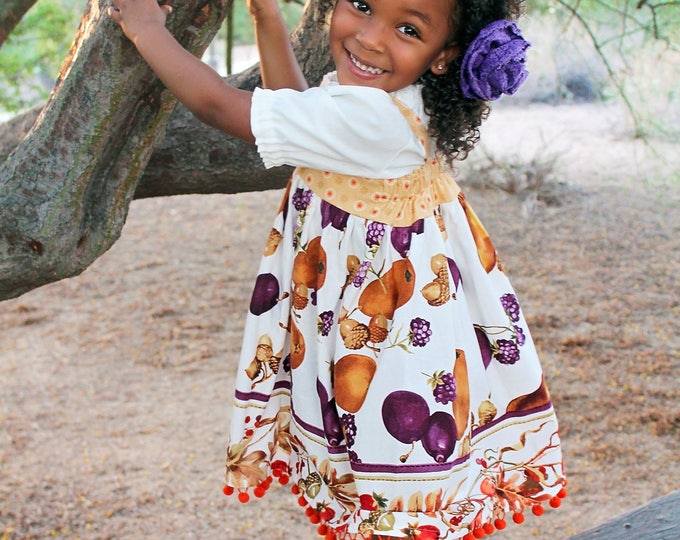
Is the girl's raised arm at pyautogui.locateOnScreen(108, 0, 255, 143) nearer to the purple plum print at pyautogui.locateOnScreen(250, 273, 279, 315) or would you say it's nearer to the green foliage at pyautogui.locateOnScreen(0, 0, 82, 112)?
the purple plum print at pyautogui.locateOnScreen(250, 273, 279, 315)

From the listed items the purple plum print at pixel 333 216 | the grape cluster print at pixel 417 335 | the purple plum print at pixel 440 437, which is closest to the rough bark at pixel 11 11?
the purple plum print at pixel 333 216

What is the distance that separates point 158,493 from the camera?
309 centimetres

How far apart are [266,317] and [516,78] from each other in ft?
1.97

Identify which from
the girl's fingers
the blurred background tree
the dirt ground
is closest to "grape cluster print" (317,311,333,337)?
the girl's fingers

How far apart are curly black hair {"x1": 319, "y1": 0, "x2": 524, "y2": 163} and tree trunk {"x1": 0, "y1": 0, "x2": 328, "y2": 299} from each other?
0.37 meters

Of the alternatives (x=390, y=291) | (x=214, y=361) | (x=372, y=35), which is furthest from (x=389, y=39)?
(x=214, y=361)

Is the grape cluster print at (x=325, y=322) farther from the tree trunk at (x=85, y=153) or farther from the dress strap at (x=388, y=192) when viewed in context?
the tree trunk at (x=85, y=153)

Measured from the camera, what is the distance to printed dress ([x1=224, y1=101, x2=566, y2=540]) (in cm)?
146

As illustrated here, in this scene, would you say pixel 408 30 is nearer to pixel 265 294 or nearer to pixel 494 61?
pixel 494 61

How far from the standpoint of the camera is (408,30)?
1.37 metres

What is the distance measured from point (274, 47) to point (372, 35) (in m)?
0.28

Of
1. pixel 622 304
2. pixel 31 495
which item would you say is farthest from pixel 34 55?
pixel 622 304

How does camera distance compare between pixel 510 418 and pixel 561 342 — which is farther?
pixel 561 342

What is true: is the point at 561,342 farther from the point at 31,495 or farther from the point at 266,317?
the point at 266,317
